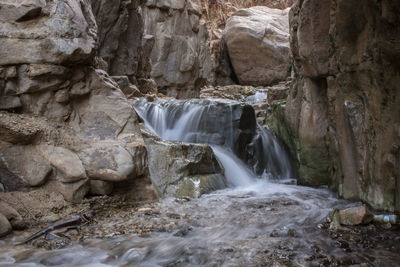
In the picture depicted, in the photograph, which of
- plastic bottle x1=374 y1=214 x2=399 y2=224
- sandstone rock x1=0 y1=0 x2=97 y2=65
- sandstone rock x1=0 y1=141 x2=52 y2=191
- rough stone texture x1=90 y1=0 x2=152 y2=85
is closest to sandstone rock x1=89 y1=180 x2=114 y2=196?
sandstone rock x1=0 y1=141 x2=52 y2=191

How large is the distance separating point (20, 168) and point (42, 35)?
176cm

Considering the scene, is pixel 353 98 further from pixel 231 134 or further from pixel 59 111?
pixel 59 111

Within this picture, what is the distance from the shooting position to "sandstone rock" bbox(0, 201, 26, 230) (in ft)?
11.7

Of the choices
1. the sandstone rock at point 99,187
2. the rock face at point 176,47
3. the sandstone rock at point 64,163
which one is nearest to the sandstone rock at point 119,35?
the rock face at point 176,47

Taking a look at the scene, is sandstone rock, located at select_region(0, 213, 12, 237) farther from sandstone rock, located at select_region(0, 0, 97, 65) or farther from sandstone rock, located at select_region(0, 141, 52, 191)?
sandstone rock, located at select_region(0, 0, 97, 65)

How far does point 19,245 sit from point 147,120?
6035 millimetres

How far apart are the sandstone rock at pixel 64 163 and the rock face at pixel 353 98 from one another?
3.89 meters

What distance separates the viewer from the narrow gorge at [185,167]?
3406 mm

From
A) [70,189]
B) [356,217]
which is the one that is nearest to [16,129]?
[70,189]

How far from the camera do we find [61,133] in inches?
185

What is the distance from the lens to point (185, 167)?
19.3 ft

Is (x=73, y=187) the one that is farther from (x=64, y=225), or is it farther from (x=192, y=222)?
(x=192, y=222)

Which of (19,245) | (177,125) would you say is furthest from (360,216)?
(177,125)

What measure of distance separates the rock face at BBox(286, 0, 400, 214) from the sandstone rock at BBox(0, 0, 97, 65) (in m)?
3.63
